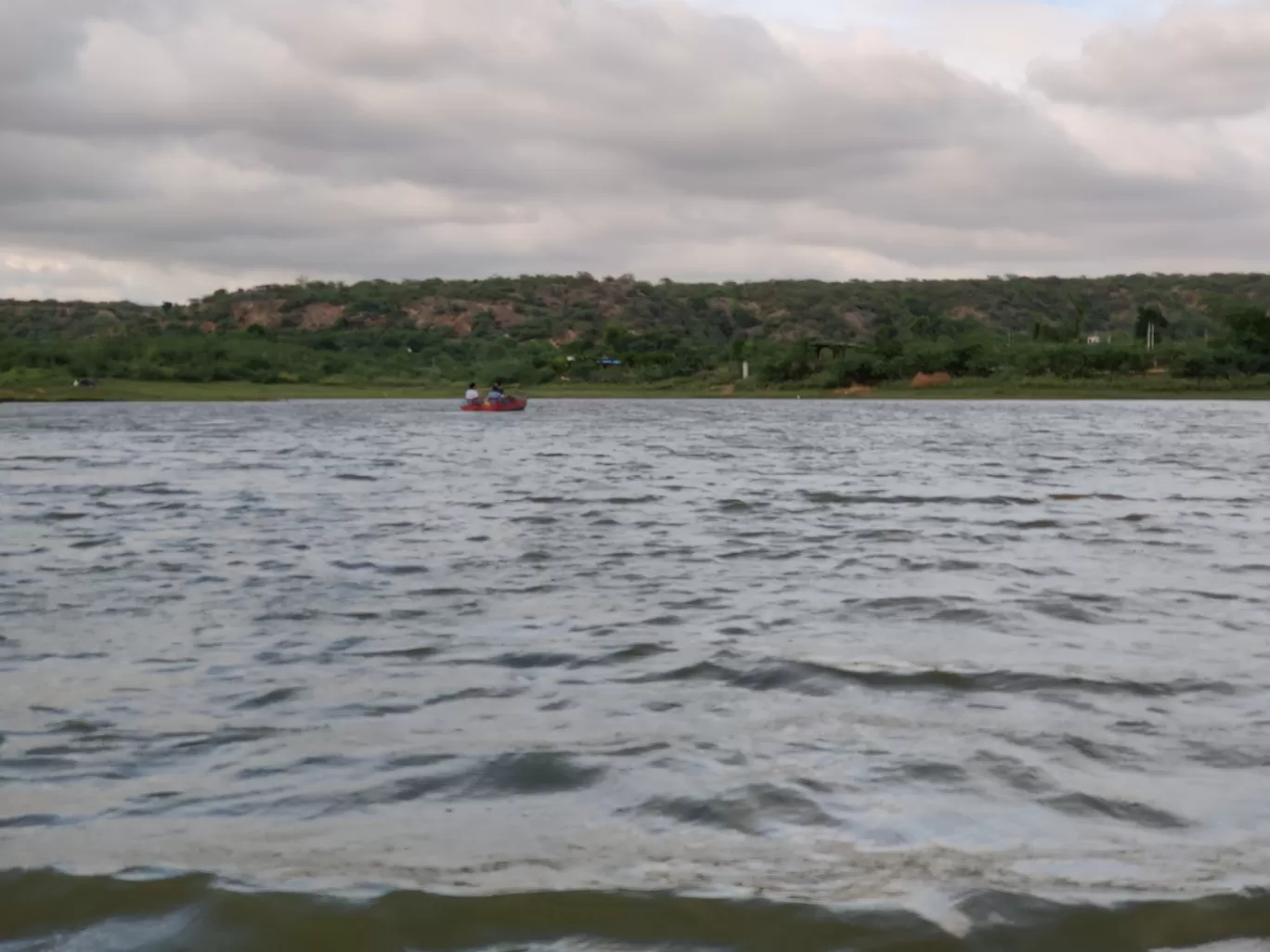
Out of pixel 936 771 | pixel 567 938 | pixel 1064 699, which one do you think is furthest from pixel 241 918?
pixel 1064 699

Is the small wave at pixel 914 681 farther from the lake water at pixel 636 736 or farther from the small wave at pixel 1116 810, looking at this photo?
the small wave at pixel 1116 810

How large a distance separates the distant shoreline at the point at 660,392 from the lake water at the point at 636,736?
96648 mm

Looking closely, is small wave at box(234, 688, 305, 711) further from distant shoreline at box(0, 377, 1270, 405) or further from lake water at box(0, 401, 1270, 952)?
distant shoreline at box(0, 377, 1270, 405)

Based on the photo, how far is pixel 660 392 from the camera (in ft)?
417

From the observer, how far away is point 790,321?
193125 mm

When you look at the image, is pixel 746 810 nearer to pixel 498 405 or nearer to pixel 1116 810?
pixel 1116 810

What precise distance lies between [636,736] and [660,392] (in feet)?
394

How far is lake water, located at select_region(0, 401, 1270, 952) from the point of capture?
5172 mm

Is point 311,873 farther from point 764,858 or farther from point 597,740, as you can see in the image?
point 597,740

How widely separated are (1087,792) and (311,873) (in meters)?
3.32

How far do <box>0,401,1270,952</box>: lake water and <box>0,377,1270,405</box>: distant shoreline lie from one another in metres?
96.6

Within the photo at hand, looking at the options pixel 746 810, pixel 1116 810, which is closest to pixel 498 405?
pixel 746 810

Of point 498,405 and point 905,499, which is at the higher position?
point 905,499

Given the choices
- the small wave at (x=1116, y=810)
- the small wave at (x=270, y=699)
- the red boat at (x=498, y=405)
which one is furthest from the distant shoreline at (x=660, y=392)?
Result: the small wave at (x=1116, y=810)
